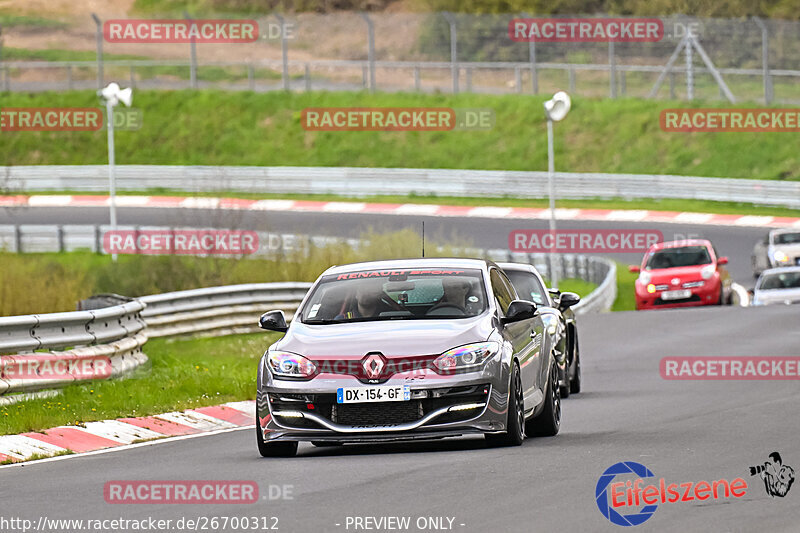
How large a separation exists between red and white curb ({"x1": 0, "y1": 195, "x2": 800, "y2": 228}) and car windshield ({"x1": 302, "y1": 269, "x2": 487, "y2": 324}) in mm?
30208

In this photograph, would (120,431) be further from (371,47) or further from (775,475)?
(371,47)

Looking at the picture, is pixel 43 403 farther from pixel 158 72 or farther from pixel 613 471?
pixel 158 72

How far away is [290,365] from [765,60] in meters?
41.6

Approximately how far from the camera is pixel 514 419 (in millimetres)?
11078

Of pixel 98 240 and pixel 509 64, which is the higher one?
pixel 509 64

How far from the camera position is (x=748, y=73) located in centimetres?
5106

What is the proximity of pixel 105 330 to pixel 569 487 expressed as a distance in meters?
7.96

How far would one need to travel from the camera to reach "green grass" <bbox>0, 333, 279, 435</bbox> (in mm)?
13539

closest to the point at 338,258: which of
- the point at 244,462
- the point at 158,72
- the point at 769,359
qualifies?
the point at 769,359

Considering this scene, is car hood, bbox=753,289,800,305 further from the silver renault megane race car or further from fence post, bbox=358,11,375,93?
fence post, bbox=358,11,375,93

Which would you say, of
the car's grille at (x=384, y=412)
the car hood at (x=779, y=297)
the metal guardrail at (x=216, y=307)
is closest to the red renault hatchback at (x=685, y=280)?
the car hood at (x=779, y=297)

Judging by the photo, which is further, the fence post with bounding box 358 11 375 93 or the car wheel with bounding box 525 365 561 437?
the fence post with bounding box 358 11 375 93

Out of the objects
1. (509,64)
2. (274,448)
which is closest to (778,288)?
(274,448)

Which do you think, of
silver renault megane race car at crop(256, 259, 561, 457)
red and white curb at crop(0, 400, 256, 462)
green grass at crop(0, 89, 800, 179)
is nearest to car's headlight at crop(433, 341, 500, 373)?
silver renault megane race car at crop(256, 259, 561, 457)
